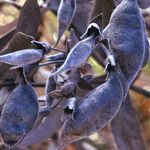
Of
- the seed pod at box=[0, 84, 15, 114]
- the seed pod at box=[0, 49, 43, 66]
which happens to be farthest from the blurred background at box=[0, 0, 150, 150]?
the seed pod at box=[0, 49, 43, 66]

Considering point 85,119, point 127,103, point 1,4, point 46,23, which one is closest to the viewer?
point 85,119

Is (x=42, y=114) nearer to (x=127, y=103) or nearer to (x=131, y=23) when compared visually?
(x=131, y=23)

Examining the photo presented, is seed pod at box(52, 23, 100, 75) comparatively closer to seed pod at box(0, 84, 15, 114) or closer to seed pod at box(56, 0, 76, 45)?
seed pod at box(56, 0, 76, 45)

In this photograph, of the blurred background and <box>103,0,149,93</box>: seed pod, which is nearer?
<box>103,0,149,93</box>: seed pod

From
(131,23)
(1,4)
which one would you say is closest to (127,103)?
(1,4)

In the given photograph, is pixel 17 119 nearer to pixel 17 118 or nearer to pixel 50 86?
pixel 17 118
